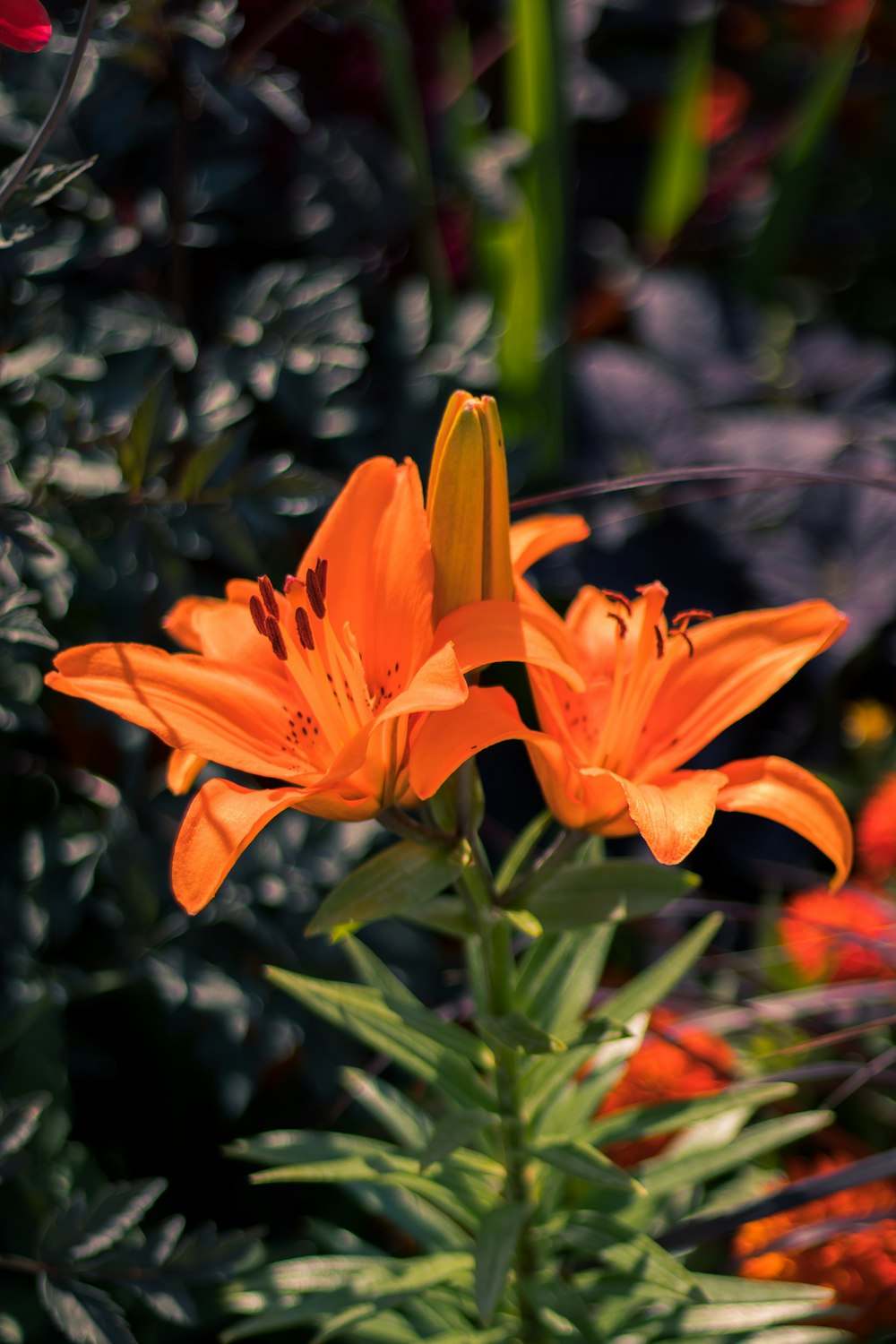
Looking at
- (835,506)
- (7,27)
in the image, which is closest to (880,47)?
(835,506)

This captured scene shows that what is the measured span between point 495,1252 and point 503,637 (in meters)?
0.28

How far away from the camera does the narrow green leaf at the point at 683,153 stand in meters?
1.32

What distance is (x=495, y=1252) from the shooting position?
526 millimetres

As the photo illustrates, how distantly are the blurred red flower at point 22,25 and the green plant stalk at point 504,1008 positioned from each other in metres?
0.32

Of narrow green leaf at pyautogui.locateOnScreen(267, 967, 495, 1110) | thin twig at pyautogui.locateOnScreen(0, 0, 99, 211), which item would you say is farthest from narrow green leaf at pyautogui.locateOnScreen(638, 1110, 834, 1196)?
thin twig at pyautogui.locateOnScreen(0, 0, 99, 211)

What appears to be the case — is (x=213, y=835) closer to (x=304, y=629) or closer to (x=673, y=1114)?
(x=304, y=629)

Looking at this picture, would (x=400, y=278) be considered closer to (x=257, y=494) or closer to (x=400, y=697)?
(x=257, y=494)

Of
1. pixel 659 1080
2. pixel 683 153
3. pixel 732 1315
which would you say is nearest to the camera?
pixel 732 1315

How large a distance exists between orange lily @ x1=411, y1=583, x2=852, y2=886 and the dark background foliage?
21 centimetres

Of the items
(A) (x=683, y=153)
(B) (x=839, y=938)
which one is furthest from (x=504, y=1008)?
(A) (x=683, y=153)

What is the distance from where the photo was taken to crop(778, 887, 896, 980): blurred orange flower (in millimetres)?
820

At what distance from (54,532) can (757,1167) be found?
0.59 m

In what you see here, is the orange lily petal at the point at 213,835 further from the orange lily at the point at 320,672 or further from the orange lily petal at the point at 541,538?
Answer: the orange lily petal at the point at 541,538

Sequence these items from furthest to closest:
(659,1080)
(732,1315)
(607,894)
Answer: (659,1080), (732,1315), (607,894)
